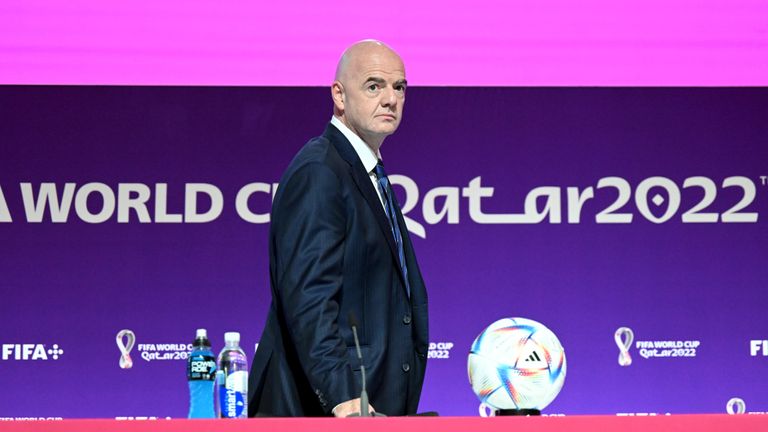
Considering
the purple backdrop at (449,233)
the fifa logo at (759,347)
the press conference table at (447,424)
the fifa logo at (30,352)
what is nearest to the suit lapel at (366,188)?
the press conference table at (447,424)

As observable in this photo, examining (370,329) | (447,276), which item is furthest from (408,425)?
(447,276)

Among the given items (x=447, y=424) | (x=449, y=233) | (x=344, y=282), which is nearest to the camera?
(x=447, y=424)

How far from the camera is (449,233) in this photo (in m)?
4.71

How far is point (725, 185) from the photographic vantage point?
4.71m

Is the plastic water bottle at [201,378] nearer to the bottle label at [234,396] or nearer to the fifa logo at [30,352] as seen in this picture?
the bottle label at [234,396]

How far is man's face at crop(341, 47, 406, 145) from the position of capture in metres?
2.59

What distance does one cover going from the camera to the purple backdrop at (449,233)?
4629mm

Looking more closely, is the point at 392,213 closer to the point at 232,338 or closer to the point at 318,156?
the point at 318,156

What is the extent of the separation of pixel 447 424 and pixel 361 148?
3.35ft

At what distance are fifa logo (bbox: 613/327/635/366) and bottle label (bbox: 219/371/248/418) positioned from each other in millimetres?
2643

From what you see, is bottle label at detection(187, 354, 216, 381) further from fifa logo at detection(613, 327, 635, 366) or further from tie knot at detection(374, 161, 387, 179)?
fifa logo at detection(613, 327, 635, 366)
